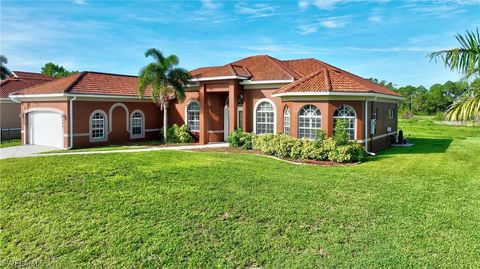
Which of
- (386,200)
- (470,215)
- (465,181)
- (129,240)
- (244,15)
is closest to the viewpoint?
(129,240)

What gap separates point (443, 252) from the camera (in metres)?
6.96

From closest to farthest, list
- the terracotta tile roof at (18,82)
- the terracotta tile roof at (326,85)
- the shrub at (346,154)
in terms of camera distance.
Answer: the shrub at (346,154)
the terracotta tile roof at (326,85)
the terracotta tile roof at (18,82)

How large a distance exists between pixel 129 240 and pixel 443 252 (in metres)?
6.47

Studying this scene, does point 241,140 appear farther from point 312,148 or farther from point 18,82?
point 18,82

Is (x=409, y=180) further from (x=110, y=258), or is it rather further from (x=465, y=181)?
(x=110, y=258)

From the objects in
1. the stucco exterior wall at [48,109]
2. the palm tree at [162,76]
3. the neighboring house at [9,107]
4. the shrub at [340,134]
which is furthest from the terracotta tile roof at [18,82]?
the shrub at [340,134]

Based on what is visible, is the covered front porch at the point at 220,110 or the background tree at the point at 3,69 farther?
the background tree at the point at 3,69

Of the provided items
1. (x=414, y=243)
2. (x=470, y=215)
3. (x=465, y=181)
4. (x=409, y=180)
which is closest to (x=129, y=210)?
(x=414, y=243)

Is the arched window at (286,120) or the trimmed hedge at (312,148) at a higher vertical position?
the arched window at (286,120)

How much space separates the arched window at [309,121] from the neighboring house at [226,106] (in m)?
0.05

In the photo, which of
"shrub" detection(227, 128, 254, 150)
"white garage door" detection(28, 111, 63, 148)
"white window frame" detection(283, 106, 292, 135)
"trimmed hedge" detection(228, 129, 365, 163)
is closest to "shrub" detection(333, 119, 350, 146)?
"trimmed hedge" detection(228, 129, 365, 163)

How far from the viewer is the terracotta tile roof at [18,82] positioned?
30794 mm

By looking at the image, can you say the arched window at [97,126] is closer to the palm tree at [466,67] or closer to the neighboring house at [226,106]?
the neighboring house at [226,106]

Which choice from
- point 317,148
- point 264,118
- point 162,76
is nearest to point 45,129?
point 162,76
